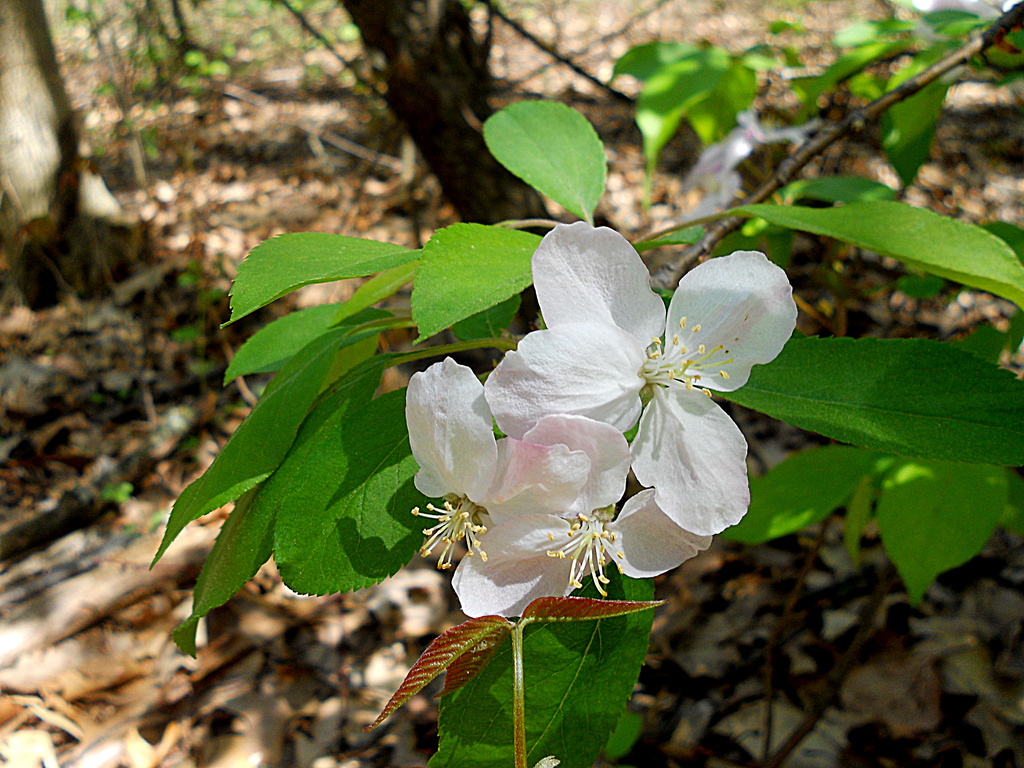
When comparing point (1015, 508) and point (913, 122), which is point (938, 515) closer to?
point (1015, 508)

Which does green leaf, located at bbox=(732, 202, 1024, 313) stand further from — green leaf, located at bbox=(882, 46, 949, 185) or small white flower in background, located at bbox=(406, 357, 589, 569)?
green leaf, located at bbox=(882, 46, 949, 185)

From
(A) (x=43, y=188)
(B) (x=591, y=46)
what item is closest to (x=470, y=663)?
(B) (x=591, y=46)

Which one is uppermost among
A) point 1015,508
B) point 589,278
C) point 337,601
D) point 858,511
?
point 589,278

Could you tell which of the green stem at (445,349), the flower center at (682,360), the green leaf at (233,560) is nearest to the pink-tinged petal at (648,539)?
the flower center at (682,360)

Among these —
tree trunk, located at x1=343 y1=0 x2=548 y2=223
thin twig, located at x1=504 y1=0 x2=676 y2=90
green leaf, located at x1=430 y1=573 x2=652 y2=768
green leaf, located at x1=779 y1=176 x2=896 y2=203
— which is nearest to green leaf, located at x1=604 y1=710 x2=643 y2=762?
green leaf, located at x1=430 y1=573 x2=652 y2=768

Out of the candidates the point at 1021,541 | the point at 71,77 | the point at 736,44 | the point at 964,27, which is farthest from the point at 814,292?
the point at 71,77
